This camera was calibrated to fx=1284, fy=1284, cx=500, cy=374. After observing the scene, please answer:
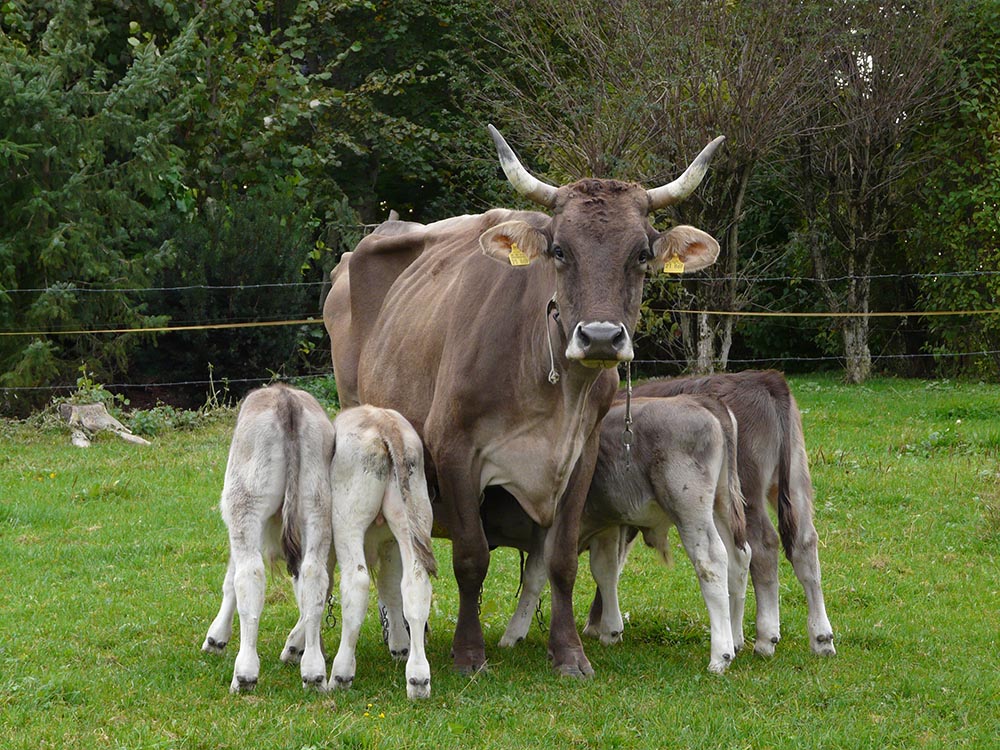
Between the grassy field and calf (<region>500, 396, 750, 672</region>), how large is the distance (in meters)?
0.30

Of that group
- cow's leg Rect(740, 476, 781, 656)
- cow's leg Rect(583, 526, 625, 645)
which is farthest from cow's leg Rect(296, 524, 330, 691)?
cow's leg Rect(740, 476, 781, 656)

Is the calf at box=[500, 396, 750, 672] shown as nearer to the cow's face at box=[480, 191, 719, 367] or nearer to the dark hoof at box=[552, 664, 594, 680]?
the dark hoof at box=[552, 664, 594, 680]

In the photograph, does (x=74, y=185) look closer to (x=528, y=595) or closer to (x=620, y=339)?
(x=528, y=595)

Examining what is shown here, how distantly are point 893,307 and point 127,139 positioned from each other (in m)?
14.5

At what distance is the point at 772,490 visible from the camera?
27.5ft

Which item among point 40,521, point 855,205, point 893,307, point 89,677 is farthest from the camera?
point 893,307

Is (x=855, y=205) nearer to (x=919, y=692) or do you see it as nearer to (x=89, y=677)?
(x=919, y=692)

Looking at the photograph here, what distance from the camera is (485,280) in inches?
312

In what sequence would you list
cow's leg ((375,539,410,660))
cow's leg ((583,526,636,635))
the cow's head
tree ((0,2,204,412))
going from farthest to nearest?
tree ((0,2,204,412))
cow's leg ((583,526,636,635))
cow's leg ((375,539,410,660))
the cow's head

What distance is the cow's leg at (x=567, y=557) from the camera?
7363 mm

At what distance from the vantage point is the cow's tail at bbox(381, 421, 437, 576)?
6.75 metres

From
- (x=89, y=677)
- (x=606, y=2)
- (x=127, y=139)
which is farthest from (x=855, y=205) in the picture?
(x=89, y=677)

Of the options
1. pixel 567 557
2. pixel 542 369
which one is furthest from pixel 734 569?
pixel 542 369

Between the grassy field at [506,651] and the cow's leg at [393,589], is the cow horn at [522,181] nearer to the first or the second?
the cow's leg at [393,589]
